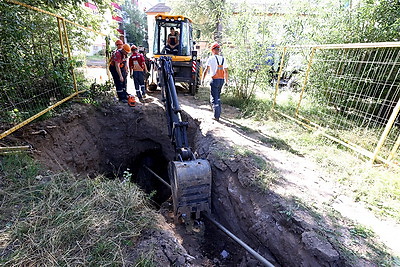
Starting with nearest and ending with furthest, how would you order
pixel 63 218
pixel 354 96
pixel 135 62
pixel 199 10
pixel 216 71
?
pixel 63 218 → pixel 354 96 → pixel 216 71 → pixel 135 62 → pixel 199 10

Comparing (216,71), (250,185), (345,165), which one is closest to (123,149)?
(216,71)

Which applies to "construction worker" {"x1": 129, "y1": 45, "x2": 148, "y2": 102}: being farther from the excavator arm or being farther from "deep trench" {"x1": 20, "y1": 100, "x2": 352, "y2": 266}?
the excavator arm

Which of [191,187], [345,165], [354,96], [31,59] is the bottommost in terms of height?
[191,187]

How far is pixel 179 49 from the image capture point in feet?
25.2

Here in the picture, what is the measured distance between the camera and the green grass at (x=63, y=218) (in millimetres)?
1795

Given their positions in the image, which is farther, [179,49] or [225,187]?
[179,49]

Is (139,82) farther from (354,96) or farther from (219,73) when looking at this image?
(354,96)

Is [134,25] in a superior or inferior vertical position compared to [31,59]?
superior

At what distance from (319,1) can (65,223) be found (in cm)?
850

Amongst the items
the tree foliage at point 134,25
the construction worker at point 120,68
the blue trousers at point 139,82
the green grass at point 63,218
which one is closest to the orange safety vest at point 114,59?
the construction worker at point 120,68

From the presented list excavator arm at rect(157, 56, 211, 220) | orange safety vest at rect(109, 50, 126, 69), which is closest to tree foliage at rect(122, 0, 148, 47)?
orange safety vest at rect(109, 50, 126, 69)

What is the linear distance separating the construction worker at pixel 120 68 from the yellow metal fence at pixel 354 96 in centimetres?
448

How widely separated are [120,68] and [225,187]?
4.23 meters

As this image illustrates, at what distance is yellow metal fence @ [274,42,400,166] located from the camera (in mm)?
3965
